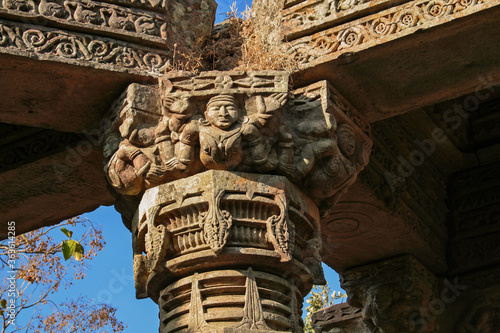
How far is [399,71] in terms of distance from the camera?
418cm

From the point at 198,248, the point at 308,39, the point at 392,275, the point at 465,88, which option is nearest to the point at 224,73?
the point at 308,39

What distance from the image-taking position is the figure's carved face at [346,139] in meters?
4.18

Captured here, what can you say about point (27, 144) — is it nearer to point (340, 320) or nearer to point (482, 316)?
point (340, 320)

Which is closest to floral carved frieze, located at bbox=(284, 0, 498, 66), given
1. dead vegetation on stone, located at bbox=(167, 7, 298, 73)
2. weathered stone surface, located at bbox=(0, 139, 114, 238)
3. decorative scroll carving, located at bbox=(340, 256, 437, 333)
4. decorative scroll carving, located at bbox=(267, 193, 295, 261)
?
dead vegetation on stone, located at bbox=(167, 7, 298, 73)

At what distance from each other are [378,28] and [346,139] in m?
0.62

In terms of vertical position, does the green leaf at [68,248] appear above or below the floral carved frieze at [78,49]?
below

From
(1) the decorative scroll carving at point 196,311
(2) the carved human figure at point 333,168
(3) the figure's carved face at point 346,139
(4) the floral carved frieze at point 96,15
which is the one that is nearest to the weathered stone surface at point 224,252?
(1) the decorative scroll carving at point 196,311

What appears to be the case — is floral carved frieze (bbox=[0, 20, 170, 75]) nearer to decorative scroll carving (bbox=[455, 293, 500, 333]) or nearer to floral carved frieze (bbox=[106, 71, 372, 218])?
floral carved frieze (bbox=[106, 71, 372, 218])

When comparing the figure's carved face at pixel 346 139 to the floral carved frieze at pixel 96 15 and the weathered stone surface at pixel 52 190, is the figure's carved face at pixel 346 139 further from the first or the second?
the weathered stone surface at pixel 52 190

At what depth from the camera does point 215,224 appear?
3.61 m

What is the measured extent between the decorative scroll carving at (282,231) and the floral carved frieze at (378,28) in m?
0.86

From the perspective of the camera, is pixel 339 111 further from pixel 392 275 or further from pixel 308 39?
pixel 392 275

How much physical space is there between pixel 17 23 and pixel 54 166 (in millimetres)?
1342

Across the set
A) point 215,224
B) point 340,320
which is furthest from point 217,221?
point 340,320
